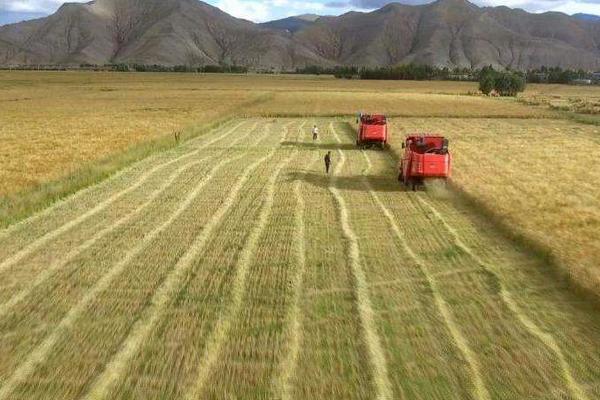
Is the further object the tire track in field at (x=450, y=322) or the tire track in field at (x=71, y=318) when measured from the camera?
the tire track in field at (x=71, y=318)

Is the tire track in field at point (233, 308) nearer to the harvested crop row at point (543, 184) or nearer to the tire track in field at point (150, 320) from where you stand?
the tire track in field at point (150, 320)

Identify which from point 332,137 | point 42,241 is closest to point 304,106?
point 332,137

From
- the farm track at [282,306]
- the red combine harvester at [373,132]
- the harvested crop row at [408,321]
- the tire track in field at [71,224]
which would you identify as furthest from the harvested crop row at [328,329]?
the red combine harvester at [373,132]

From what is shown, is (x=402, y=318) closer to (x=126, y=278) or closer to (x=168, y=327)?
(x=168, y=327)

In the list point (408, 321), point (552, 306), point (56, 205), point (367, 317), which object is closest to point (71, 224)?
point (56, 205)

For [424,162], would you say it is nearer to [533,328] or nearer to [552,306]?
[552,306]

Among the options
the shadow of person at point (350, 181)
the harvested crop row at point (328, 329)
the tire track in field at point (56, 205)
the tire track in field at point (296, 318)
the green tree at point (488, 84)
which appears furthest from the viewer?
the green tree at point (488, 84)

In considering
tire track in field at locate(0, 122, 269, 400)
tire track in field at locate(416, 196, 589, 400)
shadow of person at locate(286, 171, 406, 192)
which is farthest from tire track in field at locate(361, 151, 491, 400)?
tire track in field at locate(0, 122, 269, 400)
